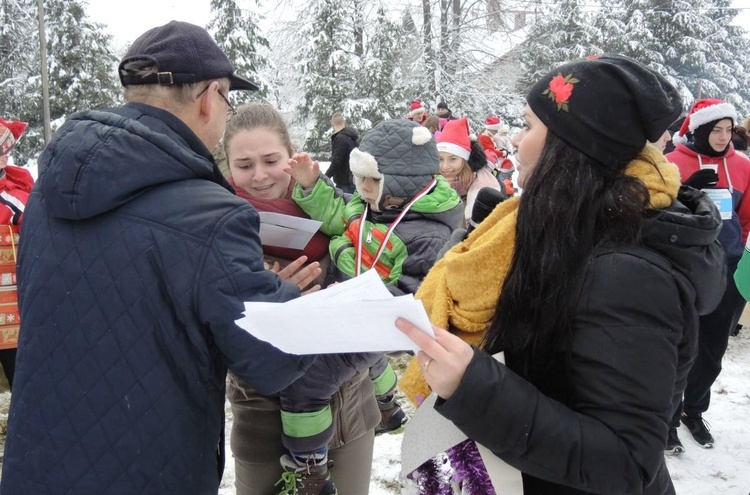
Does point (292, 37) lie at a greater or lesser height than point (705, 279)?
lesser

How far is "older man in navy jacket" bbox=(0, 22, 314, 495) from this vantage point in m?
1.25

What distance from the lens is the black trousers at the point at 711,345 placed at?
3768 mm

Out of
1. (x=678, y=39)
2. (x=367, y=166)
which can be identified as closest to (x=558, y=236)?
(x=367, y=166)

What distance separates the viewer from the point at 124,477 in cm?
127

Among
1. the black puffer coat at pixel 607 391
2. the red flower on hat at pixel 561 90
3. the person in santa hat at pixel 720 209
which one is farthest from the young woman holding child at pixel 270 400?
the person in santa hat at pixel 720 209

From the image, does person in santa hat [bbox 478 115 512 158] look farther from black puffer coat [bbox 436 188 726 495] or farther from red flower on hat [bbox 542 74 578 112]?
black puffer coat [bbox 436 188 726 495]

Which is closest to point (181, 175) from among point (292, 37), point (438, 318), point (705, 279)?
point (438, 318)

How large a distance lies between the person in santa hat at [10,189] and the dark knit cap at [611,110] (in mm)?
3486

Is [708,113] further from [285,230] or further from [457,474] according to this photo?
[457,474]

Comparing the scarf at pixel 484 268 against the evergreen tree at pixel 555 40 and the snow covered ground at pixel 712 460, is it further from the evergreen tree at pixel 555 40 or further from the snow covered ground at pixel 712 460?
the evergreen tree at pixel 555 40

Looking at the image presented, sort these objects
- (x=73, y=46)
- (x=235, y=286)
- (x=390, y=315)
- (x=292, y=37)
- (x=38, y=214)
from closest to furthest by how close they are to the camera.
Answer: (x=390, y=315) < (x=235, y=286) < (x=38, y=214) < (x=73, y=46) < (x=292, y=37)

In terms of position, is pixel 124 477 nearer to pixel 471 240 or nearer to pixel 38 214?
pixel 38 214

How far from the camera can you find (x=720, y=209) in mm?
3754

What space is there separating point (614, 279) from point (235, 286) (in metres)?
0.80
